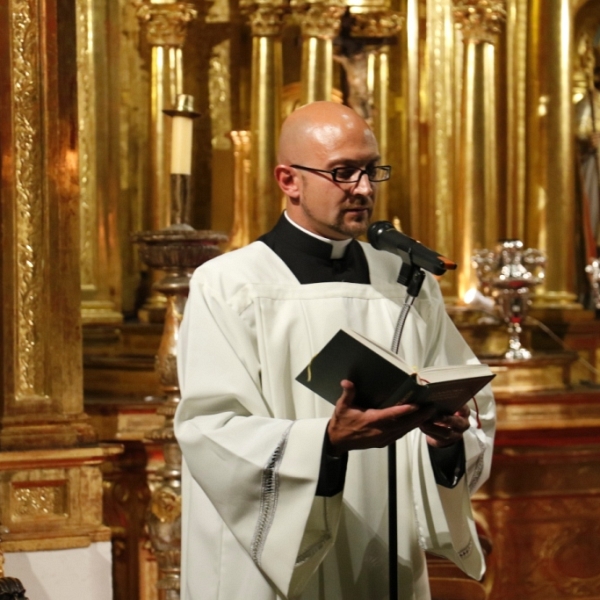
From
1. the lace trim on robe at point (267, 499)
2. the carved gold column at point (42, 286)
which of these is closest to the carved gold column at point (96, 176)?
the carved gold column at point (42, 286)

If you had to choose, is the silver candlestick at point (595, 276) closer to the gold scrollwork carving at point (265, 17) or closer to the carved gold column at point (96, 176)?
the gold scrollwork carving at point (265, 17)

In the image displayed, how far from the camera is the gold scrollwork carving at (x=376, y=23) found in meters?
7.00

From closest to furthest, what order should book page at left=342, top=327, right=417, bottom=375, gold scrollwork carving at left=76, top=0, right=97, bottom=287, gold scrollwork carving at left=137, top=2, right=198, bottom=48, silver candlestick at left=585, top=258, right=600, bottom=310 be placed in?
book page at left=342, top=327, right=417, bottom=375 → gold scrollwork carving at left=76, top=0, right=97, bottom=287 → gold scrollwork carving at left=137, top=2, right=198, bottom=48 → silver candlestick at left=585, top=258, right=600, bottom=310

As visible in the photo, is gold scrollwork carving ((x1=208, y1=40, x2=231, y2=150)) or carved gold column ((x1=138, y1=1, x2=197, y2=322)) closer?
carved gold column ((x1=138, y1=1, x2=197, y2=322))

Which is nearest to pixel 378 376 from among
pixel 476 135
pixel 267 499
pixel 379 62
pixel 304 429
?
pixel 304 429

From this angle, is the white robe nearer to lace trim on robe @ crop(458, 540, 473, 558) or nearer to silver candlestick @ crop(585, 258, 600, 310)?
lace trim on robe @ crop(458, 540, 473, 558)

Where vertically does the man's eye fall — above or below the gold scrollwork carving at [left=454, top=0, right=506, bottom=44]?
below

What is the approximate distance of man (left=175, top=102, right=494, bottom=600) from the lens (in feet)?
8.59

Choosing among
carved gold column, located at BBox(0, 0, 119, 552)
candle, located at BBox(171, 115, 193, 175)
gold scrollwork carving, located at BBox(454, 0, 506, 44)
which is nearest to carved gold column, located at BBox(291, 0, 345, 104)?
gold scrollwork carving, located at BBox(454, 0, 506, 44)

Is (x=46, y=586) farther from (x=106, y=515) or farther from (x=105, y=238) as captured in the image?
(x=105, y=238)

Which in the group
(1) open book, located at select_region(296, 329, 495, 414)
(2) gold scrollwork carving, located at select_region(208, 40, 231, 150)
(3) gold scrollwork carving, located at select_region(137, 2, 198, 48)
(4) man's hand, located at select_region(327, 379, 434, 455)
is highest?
(3) gold scrollwork carving, located at select_region(137, 2, 198, 48)

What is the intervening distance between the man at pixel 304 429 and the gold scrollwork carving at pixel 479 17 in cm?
426

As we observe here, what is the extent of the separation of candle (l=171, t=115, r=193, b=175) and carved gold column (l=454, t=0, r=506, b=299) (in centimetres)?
304

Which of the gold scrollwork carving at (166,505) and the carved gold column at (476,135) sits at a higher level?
the carved gold column at (476,135)
